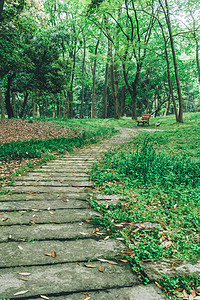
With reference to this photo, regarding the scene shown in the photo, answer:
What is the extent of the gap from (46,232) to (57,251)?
39 centimetres

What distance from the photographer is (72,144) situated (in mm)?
8055

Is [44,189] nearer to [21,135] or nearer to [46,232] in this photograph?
[46,232]

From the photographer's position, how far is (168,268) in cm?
194

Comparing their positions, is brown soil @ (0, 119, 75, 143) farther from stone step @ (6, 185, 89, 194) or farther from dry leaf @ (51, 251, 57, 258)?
dry leaf @ (51, 251, 57, 258)

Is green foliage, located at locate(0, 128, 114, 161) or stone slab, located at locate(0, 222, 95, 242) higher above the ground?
green foliage, located at locate(0, 128, 114, 161)

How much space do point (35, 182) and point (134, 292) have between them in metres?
2.93

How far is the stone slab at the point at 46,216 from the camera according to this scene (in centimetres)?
266

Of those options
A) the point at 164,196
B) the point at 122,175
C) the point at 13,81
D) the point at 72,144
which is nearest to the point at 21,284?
the point at 164,196

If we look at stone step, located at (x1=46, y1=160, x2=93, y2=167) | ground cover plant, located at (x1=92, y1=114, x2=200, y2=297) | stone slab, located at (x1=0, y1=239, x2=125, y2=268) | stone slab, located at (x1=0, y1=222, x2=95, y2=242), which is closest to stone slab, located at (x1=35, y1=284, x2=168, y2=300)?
ground cover plant, located at (x1=92, y1=114, x2=200, y2=297)

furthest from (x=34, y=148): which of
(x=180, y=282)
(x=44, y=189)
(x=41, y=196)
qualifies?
(x=180, y=282)

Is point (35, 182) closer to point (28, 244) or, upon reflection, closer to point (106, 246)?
point (28, 244)

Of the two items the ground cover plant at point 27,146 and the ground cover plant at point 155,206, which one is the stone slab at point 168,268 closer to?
the ground cover plant at point 155,206

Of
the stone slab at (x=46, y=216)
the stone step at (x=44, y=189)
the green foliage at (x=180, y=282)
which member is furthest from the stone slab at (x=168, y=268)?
the stone step at (x=44, y=189)

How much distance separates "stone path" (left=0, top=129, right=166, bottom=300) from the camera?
1.62 m
